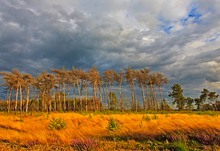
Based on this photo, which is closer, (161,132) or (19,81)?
(161,132)

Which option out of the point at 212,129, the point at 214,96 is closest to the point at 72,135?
the point at 212,129

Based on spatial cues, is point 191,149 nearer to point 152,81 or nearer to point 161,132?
point 161,132

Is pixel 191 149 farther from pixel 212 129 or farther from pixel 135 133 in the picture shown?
pixel 135 133

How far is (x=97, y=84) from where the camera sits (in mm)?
63875

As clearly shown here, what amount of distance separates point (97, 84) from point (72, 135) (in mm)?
53732

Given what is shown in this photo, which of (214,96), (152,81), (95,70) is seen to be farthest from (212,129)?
(214,96)

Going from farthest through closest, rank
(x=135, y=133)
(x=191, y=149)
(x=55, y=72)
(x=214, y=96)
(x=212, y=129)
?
(x=214, y=96)
(x=55, y=72)
(x=135, y=133)
(x=212, y=129)
(x=191, y=149)

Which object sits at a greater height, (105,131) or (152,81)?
(152,81)

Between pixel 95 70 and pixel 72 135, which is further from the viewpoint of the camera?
pixel 95 70

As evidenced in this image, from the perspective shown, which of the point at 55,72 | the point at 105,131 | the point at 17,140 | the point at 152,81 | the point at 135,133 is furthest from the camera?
the point at 152,81

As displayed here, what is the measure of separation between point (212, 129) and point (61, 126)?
8165 mm

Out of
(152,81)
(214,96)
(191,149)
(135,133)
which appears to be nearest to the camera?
(191,149)

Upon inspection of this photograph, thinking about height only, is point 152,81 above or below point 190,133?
above

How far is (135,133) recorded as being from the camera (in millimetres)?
10758
